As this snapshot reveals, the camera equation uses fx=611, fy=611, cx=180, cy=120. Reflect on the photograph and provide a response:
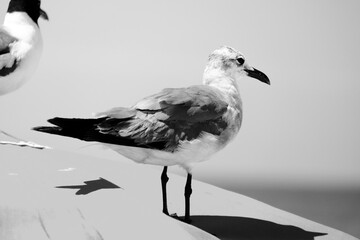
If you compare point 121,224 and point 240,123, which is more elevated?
point 240,123

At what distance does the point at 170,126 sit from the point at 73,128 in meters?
0.50

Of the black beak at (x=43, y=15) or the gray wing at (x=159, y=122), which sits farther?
the black beak at (x=43, y=15)

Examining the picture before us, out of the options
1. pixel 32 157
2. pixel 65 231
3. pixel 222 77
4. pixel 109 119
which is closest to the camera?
pixel 65 231

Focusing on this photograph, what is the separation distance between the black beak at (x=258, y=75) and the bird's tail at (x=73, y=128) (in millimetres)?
1068

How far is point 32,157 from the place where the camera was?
12.4ft

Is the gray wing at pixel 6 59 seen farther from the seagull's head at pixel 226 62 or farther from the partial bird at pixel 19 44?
the seagull's head at pixel 226 62

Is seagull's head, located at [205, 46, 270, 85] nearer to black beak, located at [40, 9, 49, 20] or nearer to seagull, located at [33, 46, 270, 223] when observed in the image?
seagull, located at [33, 46, 270, 223]

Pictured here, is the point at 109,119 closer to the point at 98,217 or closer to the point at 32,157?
the point at 98,217

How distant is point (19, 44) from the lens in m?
3.97

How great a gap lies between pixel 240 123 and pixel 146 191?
2.70ft

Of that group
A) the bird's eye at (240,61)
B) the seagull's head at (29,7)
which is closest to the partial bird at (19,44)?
the seagull's head at (29,7)

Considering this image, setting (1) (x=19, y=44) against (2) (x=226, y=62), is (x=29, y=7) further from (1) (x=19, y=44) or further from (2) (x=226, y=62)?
(2) (x=226, y=62)

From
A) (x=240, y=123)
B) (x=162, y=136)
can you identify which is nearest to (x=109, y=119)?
(x=162, y=136)

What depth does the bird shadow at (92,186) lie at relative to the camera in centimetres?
322
